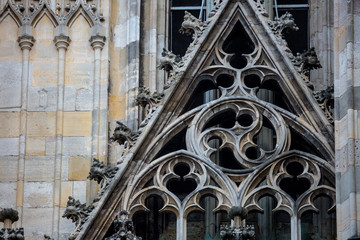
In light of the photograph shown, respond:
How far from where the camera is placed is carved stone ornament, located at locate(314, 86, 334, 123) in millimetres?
26016

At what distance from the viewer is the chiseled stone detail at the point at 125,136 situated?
85.4 ft

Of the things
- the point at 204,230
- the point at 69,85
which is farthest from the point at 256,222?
the point at 69,85

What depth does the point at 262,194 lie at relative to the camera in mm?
25766

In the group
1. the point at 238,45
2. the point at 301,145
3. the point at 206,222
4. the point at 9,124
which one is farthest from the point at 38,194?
the point at 301,145

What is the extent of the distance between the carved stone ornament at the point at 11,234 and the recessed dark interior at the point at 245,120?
297cm

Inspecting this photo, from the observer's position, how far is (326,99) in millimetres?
26047

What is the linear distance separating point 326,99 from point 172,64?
1.85 meters

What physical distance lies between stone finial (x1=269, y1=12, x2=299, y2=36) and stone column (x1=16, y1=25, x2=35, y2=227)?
2.99 meters

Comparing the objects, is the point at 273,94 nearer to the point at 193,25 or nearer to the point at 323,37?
the point at 323,37

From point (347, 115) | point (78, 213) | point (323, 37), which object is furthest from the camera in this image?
point (323, 37)

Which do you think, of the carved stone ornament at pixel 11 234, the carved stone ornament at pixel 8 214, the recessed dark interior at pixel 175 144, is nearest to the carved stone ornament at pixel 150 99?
the recessed dark interior at pixel 175 144

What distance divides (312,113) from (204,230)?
1926 millimetres

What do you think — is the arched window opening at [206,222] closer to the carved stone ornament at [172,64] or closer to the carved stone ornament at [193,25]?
the carved stone ornament at [172,64]

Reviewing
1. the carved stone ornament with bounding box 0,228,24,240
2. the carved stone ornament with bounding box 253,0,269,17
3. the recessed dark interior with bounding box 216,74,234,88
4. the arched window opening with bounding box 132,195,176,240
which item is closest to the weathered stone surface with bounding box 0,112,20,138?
the arched window opening with bounding box 132,195,176,240
